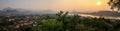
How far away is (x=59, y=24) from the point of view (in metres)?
46.0

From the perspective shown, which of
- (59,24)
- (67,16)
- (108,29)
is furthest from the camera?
(108,29)

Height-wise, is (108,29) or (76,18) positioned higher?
(76,18)

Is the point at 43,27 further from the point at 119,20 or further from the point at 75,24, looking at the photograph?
the point at 119,20

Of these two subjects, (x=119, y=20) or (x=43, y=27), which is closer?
(x=43, y=27)

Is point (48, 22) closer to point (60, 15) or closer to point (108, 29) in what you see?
point (60, 15)

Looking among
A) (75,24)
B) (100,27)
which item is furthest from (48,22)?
(100,27)

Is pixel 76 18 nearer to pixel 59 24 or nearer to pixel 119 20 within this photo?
pixel 59 24

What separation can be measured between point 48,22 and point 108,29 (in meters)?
16.9

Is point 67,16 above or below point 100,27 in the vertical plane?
above

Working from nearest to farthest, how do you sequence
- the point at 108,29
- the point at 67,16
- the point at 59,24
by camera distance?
1. the point at 59,24
2. the point at 67,16
3. the point at 108,29

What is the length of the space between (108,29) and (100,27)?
1.61 m

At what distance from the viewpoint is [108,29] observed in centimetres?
6000

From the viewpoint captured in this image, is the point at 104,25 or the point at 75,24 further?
the point at 104,25

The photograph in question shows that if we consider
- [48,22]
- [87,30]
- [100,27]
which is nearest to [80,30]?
[87,30]
